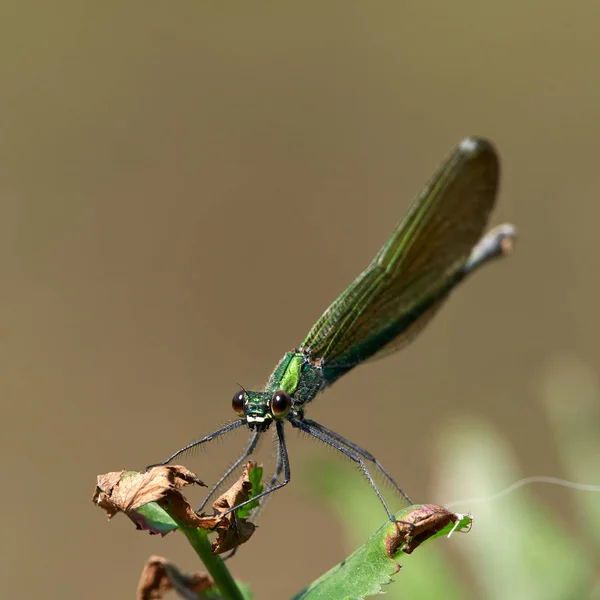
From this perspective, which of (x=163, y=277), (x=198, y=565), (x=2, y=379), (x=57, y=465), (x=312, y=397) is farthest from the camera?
(x=163, y=277)

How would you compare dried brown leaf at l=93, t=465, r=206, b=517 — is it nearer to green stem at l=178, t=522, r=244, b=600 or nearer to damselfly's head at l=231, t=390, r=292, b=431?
green stem at l=178, t=522, r=244, b=600

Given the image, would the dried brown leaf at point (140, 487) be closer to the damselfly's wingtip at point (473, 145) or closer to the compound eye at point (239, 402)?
the compound eye at point (239, 402)

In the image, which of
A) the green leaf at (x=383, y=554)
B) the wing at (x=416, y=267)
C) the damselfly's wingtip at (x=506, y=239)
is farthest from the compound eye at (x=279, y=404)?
the damselfly's wingtip at (x=506, y=239)

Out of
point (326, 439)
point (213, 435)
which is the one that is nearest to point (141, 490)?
point (213, 435)

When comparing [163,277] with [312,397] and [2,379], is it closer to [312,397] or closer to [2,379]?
[2,379]

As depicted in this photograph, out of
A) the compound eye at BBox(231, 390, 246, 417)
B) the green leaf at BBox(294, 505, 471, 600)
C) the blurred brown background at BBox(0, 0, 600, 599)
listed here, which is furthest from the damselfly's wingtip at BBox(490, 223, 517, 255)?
the blurred brown background at BBox(0, 0, 600, 599)

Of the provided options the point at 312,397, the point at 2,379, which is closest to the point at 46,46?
the point at 2,379

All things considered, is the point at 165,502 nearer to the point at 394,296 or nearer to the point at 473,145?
the point at 394,296
